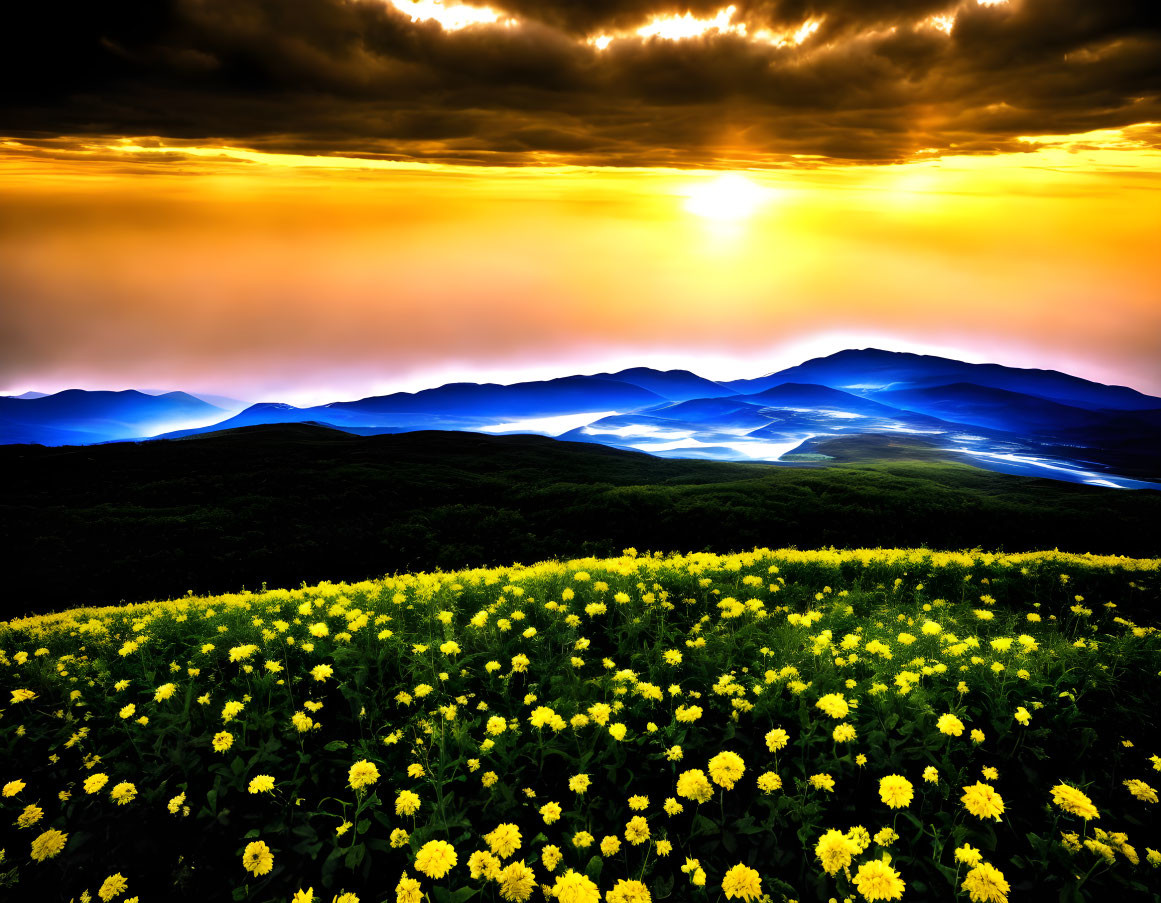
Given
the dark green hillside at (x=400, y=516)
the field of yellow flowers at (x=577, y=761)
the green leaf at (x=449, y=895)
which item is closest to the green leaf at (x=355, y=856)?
the field of yellow flowers at (x=577, y=761)

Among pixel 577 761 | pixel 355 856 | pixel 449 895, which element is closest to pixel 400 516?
pixel 577 761

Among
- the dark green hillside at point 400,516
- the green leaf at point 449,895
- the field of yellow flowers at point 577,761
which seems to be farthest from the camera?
the dark green hillside at point 400,516

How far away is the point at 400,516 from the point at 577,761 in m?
28.1

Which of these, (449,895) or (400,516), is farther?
(400,516)

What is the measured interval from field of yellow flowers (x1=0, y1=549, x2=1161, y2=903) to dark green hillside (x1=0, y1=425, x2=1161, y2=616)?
16.6 metres

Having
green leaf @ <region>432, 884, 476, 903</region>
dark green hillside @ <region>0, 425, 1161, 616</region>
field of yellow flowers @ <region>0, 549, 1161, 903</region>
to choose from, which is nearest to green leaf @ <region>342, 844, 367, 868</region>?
field of yellow flowers @ <region>0, 549, 1161, 903</region>

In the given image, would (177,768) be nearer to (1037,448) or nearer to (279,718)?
(279,718)

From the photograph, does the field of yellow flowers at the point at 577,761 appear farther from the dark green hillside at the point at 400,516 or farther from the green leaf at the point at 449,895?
the dark green hillside at the point at 400,516

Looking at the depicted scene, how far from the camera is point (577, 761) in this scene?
4.95 m

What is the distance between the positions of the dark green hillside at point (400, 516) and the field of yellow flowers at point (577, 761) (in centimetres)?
1664

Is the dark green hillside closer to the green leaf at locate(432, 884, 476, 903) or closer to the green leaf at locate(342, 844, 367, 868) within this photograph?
the green leaf at locate(342, 844, 367, 868)

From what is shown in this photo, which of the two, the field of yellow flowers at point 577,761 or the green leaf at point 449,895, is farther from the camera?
the field of yellow flowers at point 577,761

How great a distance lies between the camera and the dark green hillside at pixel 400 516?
76.9 feet

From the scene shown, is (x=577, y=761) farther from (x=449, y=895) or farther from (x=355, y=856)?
(x=355, y=856)
